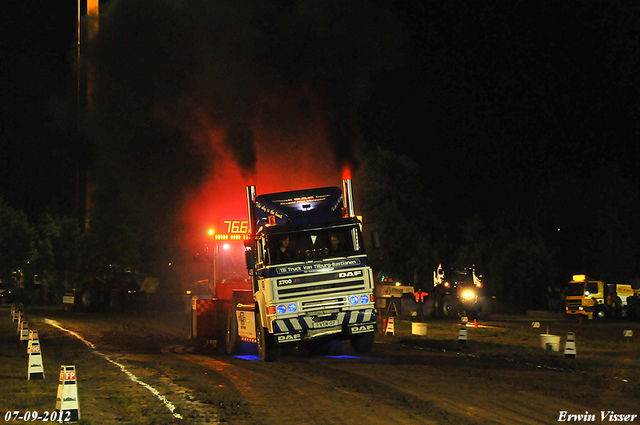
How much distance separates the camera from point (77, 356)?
17.3m

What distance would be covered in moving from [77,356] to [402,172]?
124 ft

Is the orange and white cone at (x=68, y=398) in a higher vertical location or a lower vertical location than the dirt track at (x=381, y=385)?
higher

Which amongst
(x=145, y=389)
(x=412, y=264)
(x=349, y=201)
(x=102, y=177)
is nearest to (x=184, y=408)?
(x=145, y=389)

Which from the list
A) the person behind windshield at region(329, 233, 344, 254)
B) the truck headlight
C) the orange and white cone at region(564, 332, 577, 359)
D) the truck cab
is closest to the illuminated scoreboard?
the truck cab

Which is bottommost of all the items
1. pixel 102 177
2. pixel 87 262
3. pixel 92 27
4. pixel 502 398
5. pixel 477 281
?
pixel 502 398

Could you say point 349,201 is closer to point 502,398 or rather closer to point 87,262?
point 502,398

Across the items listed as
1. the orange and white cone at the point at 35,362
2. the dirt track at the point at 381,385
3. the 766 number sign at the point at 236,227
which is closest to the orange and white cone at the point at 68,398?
the dirt track at the point at 381,385

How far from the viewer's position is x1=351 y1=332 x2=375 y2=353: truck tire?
16.6m

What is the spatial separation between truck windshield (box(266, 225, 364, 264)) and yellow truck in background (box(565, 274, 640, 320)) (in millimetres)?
26346

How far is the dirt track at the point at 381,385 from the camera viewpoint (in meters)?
9.80

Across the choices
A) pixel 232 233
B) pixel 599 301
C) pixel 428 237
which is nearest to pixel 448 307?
pixel 599 301

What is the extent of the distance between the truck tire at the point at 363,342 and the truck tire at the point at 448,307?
61.5ft

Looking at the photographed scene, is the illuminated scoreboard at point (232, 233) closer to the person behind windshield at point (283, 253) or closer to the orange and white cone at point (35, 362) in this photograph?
the person behind windshield at point (283, 253)

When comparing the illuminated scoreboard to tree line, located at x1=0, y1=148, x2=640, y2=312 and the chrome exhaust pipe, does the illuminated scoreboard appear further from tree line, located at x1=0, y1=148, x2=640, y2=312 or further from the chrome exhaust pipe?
tree line, located at x1=0, y1=148, x2=640, y2=312
